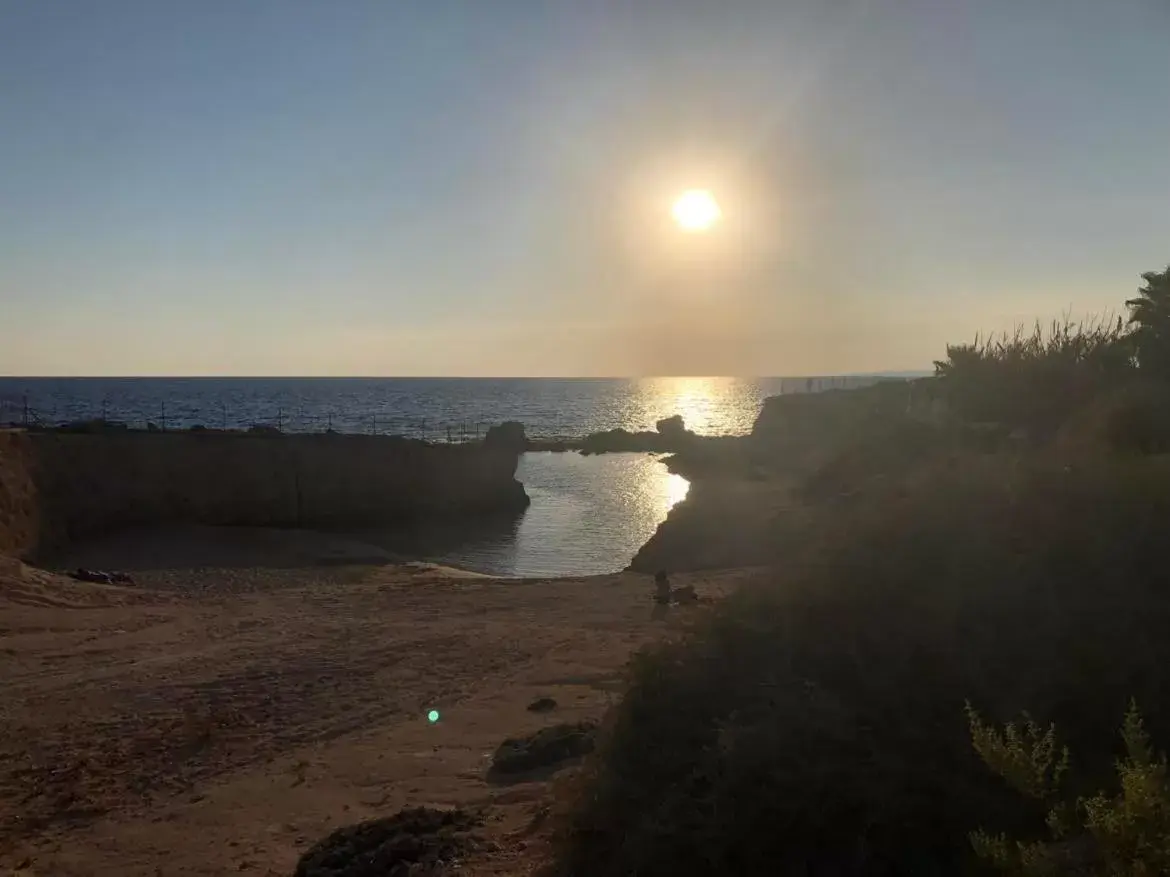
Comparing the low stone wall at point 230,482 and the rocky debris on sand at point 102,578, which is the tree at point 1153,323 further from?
the low stone wall at point 230,482

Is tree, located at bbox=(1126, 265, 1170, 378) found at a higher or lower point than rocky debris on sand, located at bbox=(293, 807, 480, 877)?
higher

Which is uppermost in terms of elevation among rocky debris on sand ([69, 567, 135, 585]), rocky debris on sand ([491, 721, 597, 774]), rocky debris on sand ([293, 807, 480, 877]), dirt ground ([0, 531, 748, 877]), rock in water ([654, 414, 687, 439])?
rock in water ([654, 414, 687, 439])

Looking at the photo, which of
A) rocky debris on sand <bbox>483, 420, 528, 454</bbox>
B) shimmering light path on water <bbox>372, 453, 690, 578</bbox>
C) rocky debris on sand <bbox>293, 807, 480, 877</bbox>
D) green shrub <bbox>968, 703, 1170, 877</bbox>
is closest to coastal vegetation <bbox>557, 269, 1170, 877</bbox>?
green shrub <bbox>968, 703, 1170, 877</bbox>

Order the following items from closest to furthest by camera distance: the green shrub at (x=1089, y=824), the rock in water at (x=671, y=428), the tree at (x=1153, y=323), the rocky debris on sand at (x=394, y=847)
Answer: the green shrub at (x=1089, y=824), the rocky debris on sand at (x=394, y=847), the tree at (x=1153, y=323), the rock in water at (x=671, y=428)

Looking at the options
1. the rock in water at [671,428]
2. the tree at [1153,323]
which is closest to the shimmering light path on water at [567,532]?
the tree at [1153,323]

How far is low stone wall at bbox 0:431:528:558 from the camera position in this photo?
92.5 feet

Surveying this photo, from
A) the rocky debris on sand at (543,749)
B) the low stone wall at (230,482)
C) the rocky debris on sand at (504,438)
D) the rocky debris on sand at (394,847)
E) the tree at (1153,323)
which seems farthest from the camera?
the rocky debris on sand at (504,438)

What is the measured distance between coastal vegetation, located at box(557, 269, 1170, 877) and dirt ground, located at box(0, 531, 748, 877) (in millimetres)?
1303

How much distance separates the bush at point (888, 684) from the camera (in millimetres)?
4957

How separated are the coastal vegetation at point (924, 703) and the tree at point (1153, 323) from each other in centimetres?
1009

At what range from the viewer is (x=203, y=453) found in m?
33.3

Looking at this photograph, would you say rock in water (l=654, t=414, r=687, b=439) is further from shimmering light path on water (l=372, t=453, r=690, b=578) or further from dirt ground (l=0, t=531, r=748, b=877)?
dirt ground (l=0, t=531, r=748, b=877)

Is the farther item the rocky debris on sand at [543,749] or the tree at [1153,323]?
the tree at [1153,323]

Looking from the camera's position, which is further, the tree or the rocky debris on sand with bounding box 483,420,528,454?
the rocky debris on sand with bounding box 483,420,528,454
